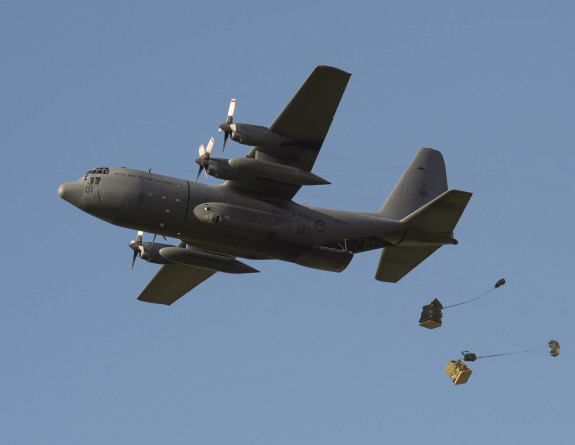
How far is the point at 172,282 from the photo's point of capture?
133 feet

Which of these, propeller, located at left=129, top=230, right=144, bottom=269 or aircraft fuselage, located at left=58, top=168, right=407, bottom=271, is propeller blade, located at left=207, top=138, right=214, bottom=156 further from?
propeller, located at left=129, top=230, right=144, bottom=269

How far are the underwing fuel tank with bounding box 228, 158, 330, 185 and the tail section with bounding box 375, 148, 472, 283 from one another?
4.02 m

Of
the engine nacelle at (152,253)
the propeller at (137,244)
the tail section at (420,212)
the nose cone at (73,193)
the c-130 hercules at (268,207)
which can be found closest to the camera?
the c-130 hercules at (268,207)

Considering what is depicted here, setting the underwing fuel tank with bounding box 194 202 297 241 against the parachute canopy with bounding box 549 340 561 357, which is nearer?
the underwing fuel tank with bounding box 194 202 297 241

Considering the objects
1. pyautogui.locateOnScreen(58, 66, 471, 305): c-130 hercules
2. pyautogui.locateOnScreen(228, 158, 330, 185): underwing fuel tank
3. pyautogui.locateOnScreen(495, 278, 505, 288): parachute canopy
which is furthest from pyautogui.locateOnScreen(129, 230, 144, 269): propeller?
pyautogui.locateOnScreen(495, 278, 505, 288): parachute canopy

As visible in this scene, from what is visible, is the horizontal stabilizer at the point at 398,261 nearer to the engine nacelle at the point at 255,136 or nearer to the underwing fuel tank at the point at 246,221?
the underwing fuel tank at the point at 246,221

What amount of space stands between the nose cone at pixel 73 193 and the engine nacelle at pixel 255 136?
5191 millimetres

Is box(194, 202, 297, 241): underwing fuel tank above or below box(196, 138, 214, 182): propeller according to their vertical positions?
below

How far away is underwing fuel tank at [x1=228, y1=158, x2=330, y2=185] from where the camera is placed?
Answer: 109 feet

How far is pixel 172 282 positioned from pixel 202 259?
12.3 feet

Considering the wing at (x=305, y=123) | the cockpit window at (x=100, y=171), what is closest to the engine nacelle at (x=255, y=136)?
the wing at (x=305, y=123)

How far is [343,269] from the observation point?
3562 cm

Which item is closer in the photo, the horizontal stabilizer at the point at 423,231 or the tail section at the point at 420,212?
the horizontal stabilizer at the point at 423,231

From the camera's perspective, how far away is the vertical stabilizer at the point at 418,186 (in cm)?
3769
